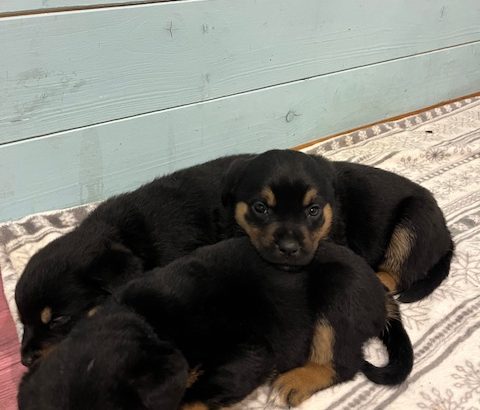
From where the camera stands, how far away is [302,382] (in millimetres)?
1849

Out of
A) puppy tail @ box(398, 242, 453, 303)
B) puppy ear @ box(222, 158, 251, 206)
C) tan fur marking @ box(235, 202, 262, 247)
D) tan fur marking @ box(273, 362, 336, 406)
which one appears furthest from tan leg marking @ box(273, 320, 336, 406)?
puppy ear @ box(222, 158, 251, 206)

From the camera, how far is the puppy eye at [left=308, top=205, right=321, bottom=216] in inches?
84.0

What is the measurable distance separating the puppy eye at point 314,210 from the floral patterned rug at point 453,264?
56 cm

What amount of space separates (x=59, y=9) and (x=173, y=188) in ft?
3.05

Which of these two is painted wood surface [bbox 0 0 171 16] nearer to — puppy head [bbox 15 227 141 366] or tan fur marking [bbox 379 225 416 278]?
puppy head [bbox 15 227 141 366]

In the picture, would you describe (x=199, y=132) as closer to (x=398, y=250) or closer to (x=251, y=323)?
(x=398, y=250)

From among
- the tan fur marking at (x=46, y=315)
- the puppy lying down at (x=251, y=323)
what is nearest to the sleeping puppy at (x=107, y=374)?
the puppy lying down at (x=251, y=323)

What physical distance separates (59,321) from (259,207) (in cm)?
87

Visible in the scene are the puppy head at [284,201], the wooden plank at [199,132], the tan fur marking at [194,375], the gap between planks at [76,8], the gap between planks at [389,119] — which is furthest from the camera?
the gap between planks at [389,119]

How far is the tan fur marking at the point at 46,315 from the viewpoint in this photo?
1773mm

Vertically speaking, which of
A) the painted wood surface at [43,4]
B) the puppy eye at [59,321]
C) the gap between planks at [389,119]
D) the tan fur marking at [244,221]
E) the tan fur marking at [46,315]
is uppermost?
the painted wood surface at [43,4]

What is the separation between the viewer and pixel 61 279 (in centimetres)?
178

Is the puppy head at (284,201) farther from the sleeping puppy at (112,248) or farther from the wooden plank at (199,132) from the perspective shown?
the wooden plank at (199,132)

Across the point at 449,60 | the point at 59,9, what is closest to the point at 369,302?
the point at 59,9
